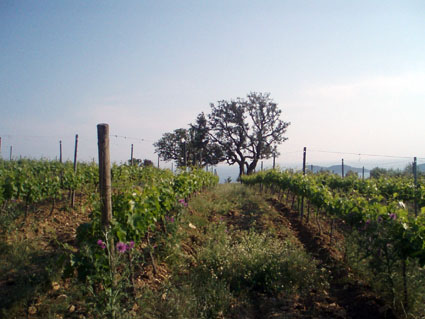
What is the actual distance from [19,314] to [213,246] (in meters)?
3.08

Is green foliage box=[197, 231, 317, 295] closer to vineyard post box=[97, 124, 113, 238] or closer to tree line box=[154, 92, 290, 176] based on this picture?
vineyard post box=[97, 124, 113, 238]

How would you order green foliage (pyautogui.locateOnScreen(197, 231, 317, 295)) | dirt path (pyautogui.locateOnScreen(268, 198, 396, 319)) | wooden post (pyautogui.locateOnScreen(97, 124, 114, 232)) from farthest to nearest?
green foliage (pyautogui.locateOnScreen(197, 231, 317, 295)) → dirt path (pyautogui.locateOnScreen(268, 198, 396, 319)) → wooden post (pyautogui.locateOnScreen(97, 124, 114, 232))

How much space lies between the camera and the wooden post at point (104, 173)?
133 inches

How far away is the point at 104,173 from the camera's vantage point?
3414 mm

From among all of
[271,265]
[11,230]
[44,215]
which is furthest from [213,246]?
[44,215]

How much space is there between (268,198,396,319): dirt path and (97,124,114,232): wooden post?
9.86 ft

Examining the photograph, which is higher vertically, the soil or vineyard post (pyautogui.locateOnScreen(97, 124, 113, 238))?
vineyard post (pyautogui.locateOnScreen(97, 124, 113, 238))

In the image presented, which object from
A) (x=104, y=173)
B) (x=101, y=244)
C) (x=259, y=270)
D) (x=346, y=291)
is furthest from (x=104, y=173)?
(x=346, y=291)

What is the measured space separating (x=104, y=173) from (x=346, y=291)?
12.1 feet

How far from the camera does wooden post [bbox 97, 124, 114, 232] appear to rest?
339 centimetres

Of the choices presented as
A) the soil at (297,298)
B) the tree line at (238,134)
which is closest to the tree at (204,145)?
the tree line at (238,134)

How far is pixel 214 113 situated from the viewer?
3672cm

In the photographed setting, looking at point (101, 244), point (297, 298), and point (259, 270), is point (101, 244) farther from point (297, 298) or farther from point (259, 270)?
point (297, 298)

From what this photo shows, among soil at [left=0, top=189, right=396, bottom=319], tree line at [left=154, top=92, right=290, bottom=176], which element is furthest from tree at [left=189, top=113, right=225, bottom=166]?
soil at [left=0, top=189, right=396, bottom=319]
